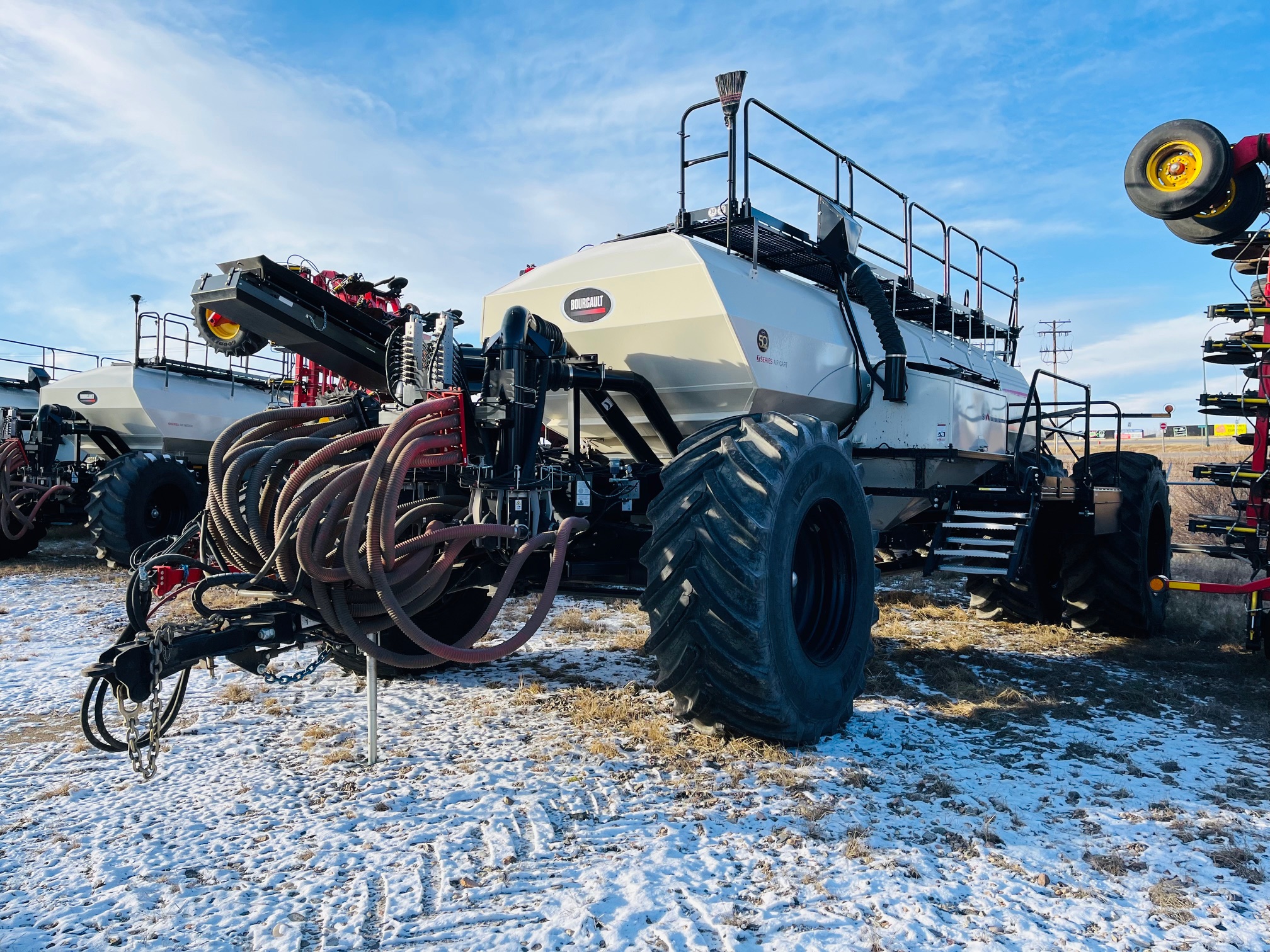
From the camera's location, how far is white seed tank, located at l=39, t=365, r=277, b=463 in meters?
12.8

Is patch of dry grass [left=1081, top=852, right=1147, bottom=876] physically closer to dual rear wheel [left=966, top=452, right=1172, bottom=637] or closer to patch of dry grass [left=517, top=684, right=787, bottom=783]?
patch of dry grass [left=517, top=684, right=787, bottom=783]

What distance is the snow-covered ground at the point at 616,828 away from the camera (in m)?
2.54

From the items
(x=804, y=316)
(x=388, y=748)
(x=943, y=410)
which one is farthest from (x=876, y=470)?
(x=388, y=748)

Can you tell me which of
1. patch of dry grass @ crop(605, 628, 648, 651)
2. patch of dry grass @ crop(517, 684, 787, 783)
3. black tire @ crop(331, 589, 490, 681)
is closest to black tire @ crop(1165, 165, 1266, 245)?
patch of dry grass @ crop(605, 628, 648, 651)

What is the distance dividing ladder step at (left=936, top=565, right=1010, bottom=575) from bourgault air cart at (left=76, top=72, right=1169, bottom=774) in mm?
26

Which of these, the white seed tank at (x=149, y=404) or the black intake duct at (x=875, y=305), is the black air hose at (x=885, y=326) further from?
the white seed tank at (x=149, y=404)

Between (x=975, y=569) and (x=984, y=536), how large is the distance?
0.40m

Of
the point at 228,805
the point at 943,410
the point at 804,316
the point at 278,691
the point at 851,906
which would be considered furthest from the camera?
the point at 943,410

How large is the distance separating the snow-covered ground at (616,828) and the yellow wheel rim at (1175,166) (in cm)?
408

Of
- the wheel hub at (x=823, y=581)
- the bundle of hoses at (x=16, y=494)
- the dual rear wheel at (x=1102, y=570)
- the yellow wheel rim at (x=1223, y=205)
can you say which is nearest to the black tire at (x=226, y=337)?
the wheel hub at (x=823, y=581)

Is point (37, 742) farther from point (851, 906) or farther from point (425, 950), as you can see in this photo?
point (851, 906)

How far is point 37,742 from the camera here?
4.06 m

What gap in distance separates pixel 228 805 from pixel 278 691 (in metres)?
1.60

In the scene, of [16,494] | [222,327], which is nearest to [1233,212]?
[222,327]
